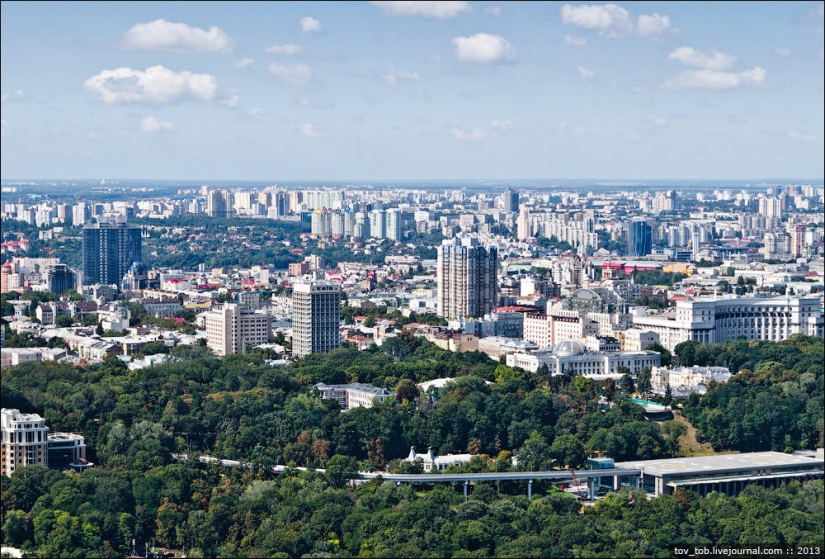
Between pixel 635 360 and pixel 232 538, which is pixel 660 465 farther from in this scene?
pixel 635 360

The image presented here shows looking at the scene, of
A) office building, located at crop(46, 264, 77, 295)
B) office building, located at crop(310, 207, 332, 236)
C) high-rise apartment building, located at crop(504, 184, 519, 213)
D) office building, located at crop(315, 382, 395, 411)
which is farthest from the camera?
high-rise apartment building, located at crop(504, 184, 519, 213)

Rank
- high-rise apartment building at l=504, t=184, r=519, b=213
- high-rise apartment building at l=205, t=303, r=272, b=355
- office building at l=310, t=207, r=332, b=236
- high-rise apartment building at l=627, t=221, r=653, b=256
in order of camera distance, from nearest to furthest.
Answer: high-rise apartment building at l=205, t=303, r=272, b=355
high-rise apartment building at l=627, t=221, r=653, b=256
office building at l=310, t=207, r=332, b=236
high-rise apartment building at l=504, t=184, r=519, b=213

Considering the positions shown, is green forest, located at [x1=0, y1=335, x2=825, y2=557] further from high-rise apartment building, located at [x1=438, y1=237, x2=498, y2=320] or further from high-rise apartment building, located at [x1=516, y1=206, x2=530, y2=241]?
high-rise apartment building, located at [x1=516, y1=206, x2=530, y2=241]

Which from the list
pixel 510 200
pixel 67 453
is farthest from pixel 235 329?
pixel 510 200

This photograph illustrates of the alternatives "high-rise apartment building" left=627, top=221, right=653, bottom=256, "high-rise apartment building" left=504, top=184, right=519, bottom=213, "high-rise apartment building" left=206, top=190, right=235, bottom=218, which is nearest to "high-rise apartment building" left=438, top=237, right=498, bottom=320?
"high-rise apartment building" left=627, top=221, right=653, bottom=256

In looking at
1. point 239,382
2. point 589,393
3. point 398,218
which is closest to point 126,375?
point 239,382

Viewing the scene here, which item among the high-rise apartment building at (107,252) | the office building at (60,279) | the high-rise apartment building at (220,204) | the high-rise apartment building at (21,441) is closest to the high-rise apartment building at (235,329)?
the high-rise apartment building at (21,441)

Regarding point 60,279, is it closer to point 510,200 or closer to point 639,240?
point 639,240

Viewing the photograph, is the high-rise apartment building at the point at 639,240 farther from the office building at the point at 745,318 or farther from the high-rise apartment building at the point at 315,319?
the high-rise apartment building at the point at 315,319
